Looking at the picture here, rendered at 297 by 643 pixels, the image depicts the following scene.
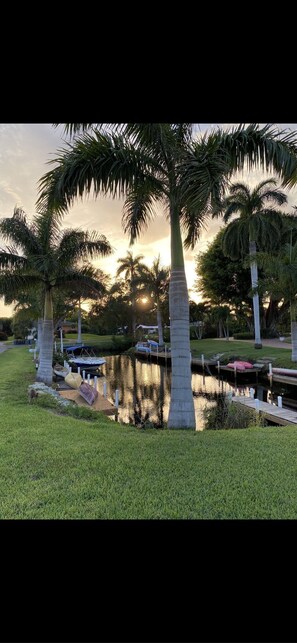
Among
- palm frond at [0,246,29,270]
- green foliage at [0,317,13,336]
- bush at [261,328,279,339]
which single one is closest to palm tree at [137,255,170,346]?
bush at [261,328,279,339]

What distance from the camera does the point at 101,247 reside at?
11.6 meters

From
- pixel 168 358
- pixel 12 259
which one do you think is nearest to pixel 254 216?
pixel 168 358

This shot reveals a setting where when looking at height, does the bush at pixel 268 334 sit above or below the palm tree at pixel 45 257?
below

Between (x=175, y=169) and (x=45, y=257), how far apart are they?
629 cm

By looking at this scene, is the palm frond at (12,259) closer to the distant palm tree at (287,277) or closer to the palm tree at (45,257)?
the palm tree at (45,257)

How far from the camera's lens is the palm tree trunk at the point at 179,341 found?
6219 mm

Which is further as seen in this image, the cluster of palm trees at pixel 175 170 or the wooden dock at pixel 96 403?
the wooden dock at pixel 96 403

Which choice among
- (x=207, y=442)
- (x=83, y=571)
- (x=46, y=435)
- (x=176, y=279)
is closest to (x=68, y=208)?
(x=176, y=279)

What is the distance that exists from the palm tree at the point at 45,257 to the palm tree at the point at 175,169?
5.31 metres

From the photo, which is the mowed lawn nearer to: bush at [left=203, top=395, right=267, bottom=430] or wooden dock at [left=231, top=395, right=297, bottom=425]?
bush at [left=203, top=395, right=267, bottom=430]

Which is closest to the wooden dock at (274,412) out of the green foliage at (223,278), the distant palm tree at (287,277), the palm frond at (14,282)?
the distant palm tree at (287,277)

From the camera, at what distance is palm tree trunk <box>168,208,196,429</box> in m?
6.22

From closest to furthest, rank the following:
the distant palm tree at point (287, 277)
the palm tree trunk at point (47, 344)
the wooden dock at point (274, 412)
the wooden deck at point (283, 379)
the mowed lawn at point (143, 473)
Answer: the mowed lawn at point (143, 473) < the wooden dock at point (274, 412) < the palm tree trunk at point (47, 344) < the wooden deck at point (283, 379) < the distant palm tree at point (287, 277)
